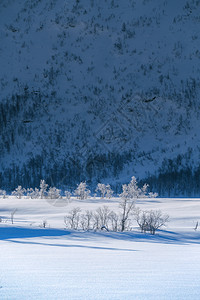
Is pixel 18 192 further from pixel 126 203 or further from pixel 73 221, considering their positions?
pixel 73 221

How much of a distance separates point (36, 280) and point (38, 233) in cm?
1427

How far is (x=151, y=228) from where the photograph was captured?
21.3m

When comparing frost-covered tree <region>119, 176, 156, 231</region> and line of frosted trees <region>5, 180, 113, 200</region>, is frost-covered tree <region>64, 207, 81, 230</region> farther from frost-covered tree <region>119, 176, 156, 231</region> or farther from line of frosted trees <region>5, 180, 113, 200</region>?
line of frosted trees <region>5, 180, 113, 200</region>

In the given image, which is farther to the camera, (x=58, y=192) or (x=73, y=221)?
(x=58, y=192)

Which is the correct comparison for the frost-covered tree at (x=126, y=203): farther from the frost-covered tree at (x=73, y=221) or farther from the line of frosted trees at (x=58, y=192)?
the line of frosted trees at (x=58, y=192)

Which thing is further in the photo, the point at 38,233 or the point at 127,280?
the point at 38,233

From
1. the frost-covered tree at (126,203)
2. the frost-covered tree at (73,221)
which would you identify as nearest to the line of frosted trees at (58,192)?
the frost-covered tree at (126,203)

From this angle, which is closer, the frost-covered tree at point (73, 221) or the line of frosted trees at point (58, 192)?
the frost-covered tree at point (73, 221)

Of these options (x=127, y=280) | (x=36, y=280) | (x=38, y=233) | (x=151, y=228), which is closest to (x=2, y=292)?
(x=36, y=280)

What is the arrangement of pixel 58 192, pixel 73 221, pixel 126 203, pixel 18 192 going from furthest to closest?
pixel 18 192, pixel 58 192, pixel 126 203, pixel 73 221

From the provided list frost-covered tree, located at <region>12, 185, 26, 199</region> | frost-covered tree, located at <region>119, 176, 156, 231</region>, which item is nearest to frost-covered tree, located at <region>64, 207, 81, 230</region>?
frost-covered tree, located at <region>119, 176, 156, 231</region>

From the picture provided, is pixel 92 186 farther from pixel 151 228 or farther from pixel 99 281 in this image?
pixel 99 281

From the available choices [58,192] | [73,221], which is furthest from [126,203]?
[73,221]

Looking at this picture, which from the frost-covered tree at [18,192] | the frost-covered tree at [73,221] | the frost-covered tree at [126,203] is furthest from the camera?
the frost-covered tree at [18,192]
